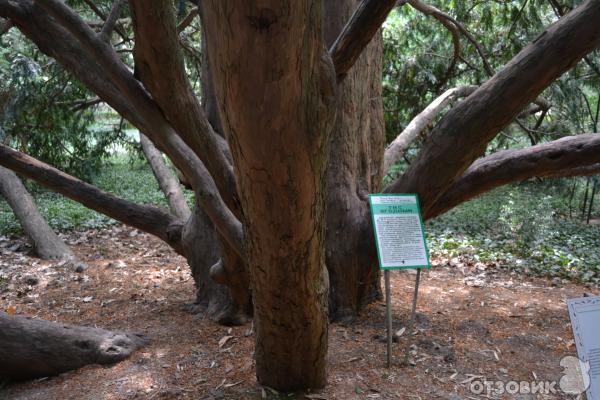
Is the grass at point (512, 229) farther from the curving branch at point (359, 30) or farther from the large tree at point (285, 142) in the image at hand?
the curving branch at point (359, 30)

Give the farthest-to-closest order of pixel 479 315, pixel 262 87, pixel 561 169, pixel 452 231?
pixel 452 231
pixel 479 315
pixel 561 169
pixel 262 87

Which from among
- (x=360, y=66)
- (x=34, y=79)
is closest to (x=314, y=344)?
(x=360, y=66)

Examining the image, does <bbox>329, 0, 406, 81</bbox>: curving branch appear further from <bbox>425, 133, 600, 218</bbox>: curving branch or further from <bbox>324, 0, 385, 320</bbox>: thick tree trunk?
<bbox>425, 133, 600, 218</bbox>: curving branch

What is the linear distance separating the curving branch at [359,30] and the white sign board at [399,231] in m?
1.10

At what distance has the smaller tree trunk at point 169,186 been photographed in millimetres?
5336

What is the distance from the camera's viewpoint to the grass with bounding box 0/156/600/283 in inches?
267

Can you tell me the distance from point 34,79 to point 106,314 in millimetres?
3854

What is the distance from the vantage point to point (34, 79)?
6988mm

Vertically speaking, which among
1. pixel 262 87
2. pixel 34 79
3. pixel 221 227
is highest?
pixel 34 79

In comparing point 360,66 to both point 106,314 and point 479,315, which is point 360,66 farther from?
point 106,314

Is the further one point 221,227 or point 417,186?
point 417,186

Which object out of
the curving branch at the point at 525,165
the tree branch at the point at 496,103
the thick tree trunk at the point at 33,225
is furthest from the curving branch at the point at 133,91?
the thick tree trunk at the point at 33,225

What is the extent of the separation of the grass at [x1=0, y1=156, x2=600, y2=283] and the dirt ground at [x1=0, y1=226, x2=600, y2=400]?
608 millimetres

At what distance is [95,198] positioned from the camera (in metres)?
4.28
